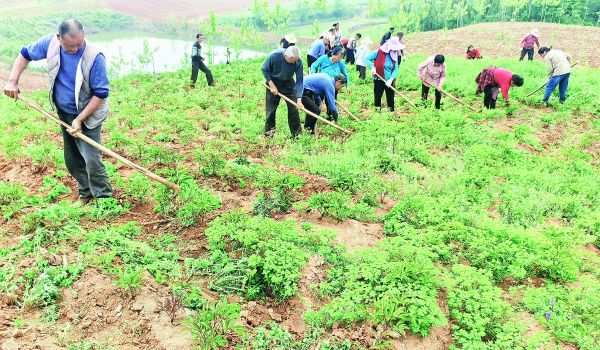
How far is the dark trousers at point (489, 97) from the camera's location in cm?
891

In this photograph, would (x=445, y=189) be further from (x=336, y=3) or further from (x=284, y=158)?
(x=336, y=3)

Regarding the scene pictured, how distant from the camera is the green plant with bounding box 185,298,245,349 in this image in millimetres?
2646

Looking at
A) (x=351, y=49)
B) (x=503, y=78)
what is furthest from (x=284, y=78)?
(x=351, y=49)

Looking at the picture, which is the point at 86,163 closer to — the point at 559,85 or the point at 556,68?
the point at 556,68

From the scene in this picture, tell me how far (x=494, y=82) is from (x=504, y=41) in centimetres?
1594

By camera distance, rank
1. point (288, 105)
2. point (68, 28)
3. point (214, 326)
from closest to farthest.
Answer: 1. point (214, 326)
2. point (68, 28)
3. point (288, 105)

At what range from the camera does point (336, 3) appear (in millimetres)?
58906

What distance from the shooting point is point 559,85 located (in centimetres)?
955

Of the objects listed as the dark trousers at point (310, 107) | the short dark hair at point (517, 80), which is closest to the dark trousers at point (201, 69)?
the dark trousers at point (310, 107)

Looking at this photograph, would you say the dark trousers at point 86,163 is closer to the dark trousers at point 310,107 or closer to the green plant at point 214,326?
the green plant at point 214,326

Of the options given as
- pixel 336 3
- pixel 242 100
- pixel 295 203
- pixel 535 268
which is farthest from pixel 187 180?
pixel 336 3

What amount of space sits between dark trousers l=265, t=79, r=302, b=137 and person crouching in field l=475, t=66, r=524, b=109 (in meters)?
4.37

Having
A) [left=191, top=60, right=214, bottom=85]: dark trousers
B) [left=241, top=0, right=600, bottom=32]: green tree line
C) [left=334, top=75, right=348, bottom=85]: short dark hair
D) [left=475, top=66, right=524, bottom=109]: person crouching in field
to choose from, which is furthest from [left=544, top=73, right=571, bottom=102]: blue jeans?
[left=241, top=0, right=600, bottom=32]: green tree line

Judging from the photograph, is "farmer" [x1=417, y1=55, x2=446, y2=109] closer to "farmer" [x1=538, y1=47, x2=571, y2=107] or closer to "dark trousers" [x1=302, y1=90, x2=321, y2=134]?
"farmer" [x1=538, y1=47, x2=571, y2=107]
